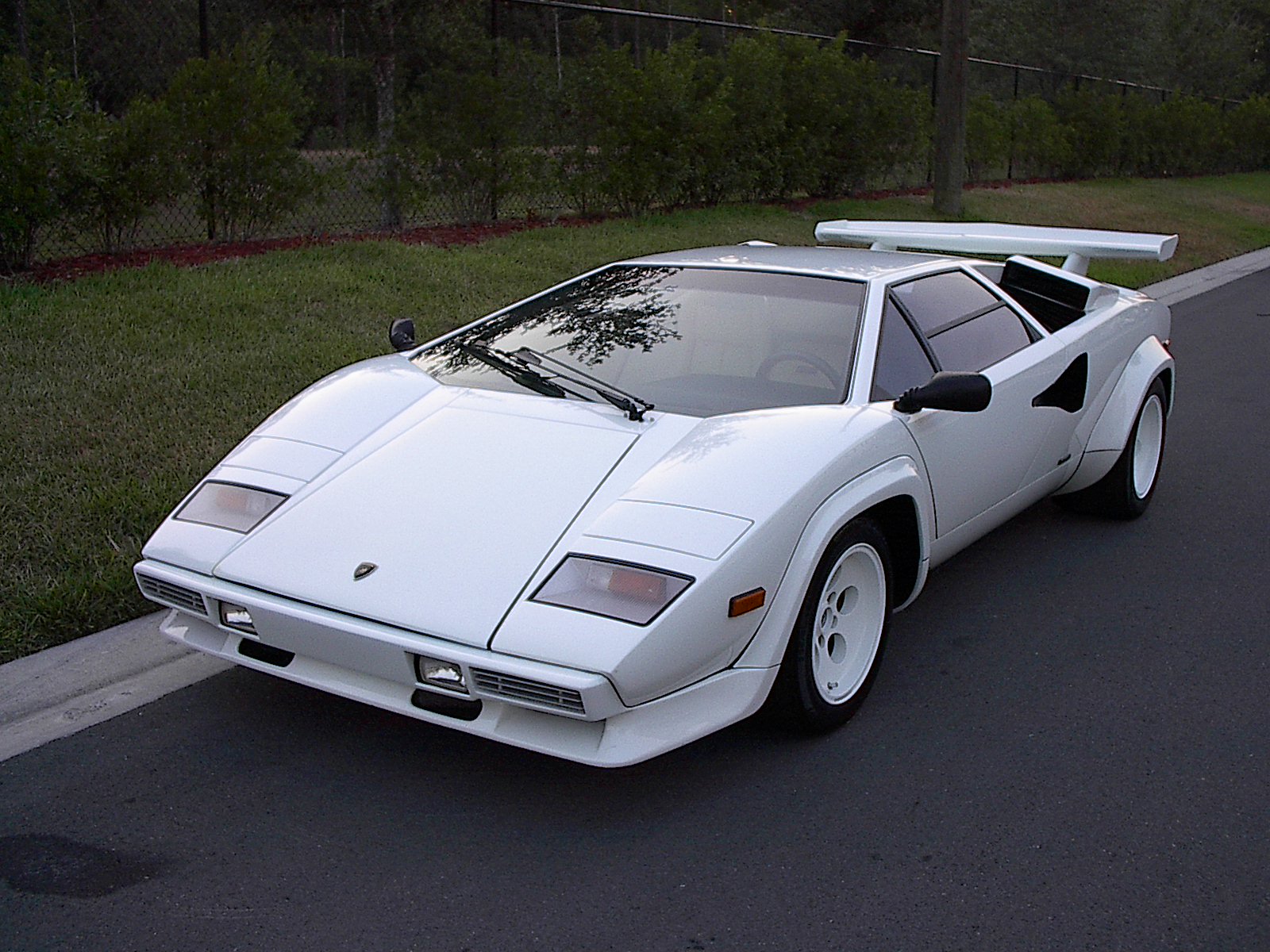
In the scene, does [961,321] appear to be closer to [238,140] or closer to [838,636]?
[838,636]

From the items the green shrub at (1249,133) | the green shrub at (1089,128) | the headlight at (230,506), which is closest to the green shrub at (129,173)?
the headlight at (230,506)

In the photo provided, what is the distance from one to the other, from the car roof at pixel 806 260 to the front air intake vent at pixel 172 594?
2.19m

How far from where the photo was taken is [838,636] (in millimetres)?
3830

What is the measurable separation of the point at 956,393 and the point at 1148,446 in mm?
2496

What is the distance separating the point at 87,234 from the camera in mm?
9047

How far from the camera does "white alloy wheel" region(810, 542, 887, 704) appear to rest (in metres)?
3.71

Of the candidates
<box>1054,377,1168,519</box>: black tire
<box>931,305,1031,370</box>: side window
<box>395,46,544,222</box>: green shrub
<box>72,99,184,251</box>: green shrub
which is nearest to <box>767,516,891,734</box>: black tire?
<box>931,305,1031,370</box>: side window

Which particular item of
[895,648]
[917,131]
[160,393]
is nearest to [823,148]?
[917,131]

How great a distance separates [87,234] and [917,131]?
40.9 feet

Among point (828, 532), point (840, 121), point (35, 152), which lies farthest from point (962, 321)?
point (840, 121)

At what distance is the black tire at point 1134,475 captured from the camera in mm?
5648

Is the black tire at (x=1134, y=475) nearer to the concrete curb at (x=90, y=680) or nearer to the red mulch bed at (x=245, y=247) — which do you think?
the concrete curb at (x=90, y=680)

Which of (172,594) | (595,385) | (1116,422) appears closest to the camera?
(172,594)

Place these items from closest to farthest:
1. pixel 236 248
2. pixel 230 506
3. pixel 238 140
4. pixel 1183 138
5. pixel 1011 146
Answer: pixel 230 506 < pixel 238 140 < pixel 236 248 < pixel 1011 146 < pixel 1183 138
